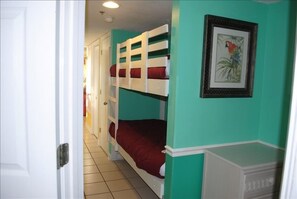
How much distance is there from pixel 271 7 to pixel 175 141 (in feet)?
5.50

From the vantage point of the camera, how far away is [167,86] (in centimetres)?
196

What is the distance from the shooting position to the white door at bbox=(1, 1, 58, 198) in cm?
83

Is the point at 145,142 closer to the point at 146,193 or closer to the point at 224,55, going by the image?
the point at 146,193

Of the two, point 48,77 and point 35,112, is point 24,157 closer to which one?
point 35,112

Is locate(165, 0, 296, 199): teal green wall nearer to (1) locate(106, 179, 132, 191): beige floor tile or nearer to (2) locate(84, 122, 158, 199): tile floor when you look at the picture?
(2) locate(84, 122, 158, 199): tile floor

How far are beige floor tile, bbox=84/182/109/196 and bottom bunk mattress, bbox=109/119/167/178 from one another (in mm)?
552

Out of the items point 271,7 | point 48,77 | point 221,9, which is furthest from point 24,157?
point 271,7

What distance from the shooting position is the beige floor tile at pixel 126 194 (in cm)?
260

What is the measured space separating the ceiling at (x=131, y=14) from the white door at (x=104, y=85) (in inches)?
18.5

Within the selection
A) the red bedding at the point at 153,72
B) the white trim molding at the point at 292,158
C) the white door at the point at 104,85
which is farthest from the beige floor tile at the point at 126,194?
the white trim molding at the point at 292,158

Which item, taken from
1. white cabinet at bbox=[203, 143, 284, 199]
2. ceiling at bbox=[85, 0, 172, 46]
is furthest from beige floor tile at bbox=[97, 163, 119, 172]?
ceiling at bbox=[85, 0, 172, 46]

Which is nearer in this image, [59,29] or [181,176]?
[59,29]

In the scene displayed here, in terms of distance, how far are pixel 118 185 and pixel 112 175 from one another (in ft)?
1.06

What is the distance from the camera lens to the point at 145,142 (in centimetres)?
263
